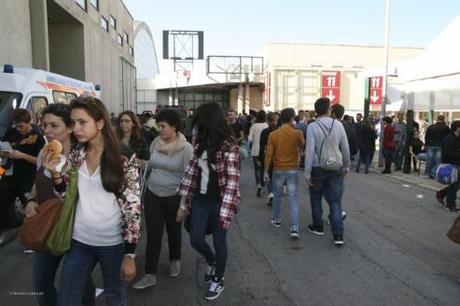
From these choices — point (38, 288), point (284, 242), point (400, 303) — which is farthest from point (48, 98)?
point (400, 303)

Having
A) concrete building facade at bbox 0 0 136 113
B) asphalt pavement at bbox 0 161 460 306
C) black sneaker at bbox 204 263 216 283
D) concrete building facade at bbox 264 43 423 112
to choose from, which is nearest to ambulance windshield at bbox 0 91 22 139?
asphalt pavement at bbox 0 161 460 306

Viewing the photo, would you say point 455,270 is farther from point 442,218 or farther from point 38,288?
point 38,288

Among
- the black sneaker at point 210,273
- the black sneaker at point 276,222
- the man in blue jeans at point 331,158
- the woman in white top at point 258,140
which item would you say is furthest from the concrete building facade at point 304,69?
the black sneaker at point 210,273

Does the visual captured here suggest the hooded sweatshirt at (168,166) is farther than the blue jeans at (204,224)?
Yes

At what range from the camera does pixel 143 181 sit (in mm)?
5438

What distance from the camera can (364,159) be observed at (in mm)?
13719

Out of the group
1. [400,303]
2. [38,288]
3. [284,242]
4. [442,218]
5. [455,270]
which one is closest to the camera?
[38,288]

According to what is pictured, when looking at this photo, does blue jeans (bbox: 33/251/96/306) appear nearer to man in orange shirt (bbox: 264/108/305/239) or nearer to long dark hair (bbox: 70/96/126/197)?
long dark hair (bbox: 70/96/126/197)

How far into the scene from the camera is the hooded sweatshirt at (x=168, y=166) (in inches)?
168

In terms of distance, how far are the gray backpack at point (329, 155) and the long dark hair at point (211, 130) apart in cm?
219

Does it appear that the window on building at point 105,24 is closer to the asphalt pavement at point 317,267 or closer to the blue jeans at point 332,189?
the asphalt pavement at point 317,267

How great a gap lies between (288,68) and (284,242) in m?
29.6

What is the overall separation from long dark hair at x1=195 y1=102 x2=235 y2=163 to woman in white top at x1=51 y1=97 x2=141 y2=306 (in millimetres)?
1251

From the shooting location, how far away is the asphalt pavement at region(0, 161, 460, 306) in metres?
4.07
